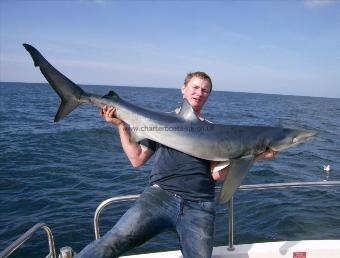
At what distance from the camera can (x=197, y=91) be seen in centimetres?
482

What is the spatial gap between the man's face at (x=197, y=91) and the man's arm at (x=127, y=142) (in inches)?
32.2

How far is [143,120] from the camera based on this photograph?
4.59 m

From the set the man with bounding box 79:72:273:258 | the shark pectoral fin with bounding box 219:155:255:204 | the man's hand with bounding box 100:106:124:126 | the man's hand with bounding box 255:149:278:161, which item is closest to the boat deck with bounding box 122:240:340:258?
the man with bounding box 79:72:273:258

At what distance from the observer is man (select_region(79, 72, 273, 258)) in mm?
3986

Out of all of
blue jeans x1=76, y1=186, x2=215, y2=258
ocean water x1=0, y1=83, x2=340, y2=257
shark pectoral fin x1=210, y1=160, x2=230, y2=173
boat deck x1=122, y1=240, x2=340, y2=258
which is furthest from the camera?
ocean water x1=0, y1=83, x2=340, y2=257

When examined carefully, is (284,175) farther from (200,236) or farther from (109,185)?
(200,236)

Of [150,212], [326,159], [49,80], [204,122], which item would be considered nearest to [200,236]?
[150,212]

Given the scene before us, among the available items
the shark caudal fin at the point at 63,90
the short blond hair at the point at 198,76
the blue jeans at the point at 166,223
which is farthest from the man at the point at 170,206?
the short blond hair at the point at 198,76

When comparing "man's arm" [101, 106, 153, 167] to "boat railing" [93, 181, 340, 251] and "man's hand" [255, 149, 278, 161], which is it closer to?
"boat railing" [93, 181, 340, 251]

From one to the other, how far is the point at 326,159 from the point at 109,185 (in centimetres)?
1128

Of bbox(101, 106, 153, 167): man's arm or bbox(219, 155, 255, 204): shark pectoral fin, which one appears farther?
bbox(101, 106, 153, 167): man's arm

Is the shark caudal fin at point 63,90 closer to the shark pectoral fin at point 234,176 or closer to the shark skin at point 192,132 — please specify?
the shark skin at point 192,132

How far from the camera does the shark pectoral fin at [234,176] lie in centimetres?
415

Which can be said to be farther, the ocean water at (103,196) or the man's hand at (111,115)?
the ocean water at (103,196)
